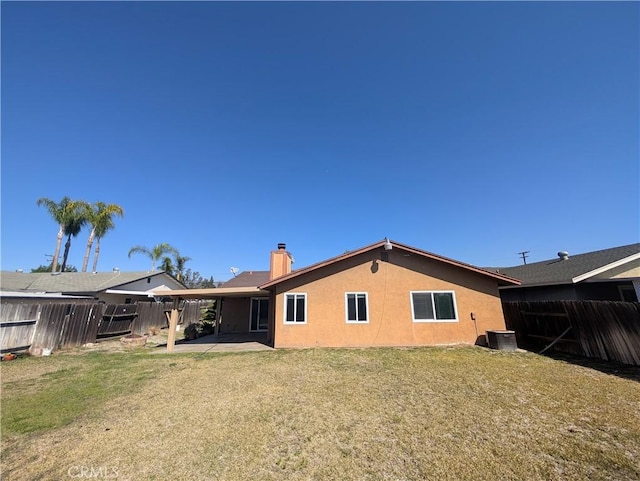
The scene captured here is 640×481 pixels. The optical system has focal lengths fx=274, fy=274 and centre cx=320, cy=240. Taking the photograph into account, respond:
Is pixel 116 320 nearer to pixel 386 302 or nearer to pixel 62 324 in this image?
pixel 62 324

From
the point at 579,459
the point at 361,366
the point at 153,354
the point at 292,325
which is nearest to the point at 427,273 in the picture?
the point at 361,366

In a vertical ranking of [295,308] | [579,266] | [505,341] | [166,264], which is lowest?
[505,341]

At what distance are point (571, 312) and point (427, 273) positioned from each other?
16.0 feet

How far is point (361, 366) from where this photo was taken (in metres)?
8.53

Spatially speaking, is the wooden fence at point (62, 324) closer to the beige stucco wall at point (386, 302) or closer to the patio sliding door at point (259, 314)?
the patio sliding door at point (259, 314)

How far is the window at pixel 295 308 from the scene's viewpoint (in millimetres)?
12195

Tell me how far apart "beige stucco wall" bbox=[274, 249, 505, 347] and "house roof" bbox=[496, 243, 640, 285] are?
3274mm

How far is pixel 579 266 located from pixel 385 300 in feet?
31.6

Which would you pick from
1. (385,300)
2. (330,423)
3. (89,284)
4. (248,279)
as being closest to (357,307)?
(385,300)

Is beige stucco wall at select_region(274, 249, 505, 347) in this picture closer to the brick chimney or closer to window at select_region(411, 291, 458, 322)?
window at select_region(411, 291, 458, 322)

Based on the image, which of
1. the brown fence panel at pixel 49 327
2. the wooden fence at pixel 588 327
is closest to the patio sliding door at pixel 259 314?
the brown fence panel at pixel 49 327

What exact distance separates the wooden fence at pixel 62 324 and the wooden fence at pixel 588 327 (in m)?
16.3

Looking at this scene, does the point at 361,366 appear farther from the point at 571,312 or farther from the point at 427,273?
the point at 571,312

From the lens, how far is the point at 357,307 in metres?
12.1
